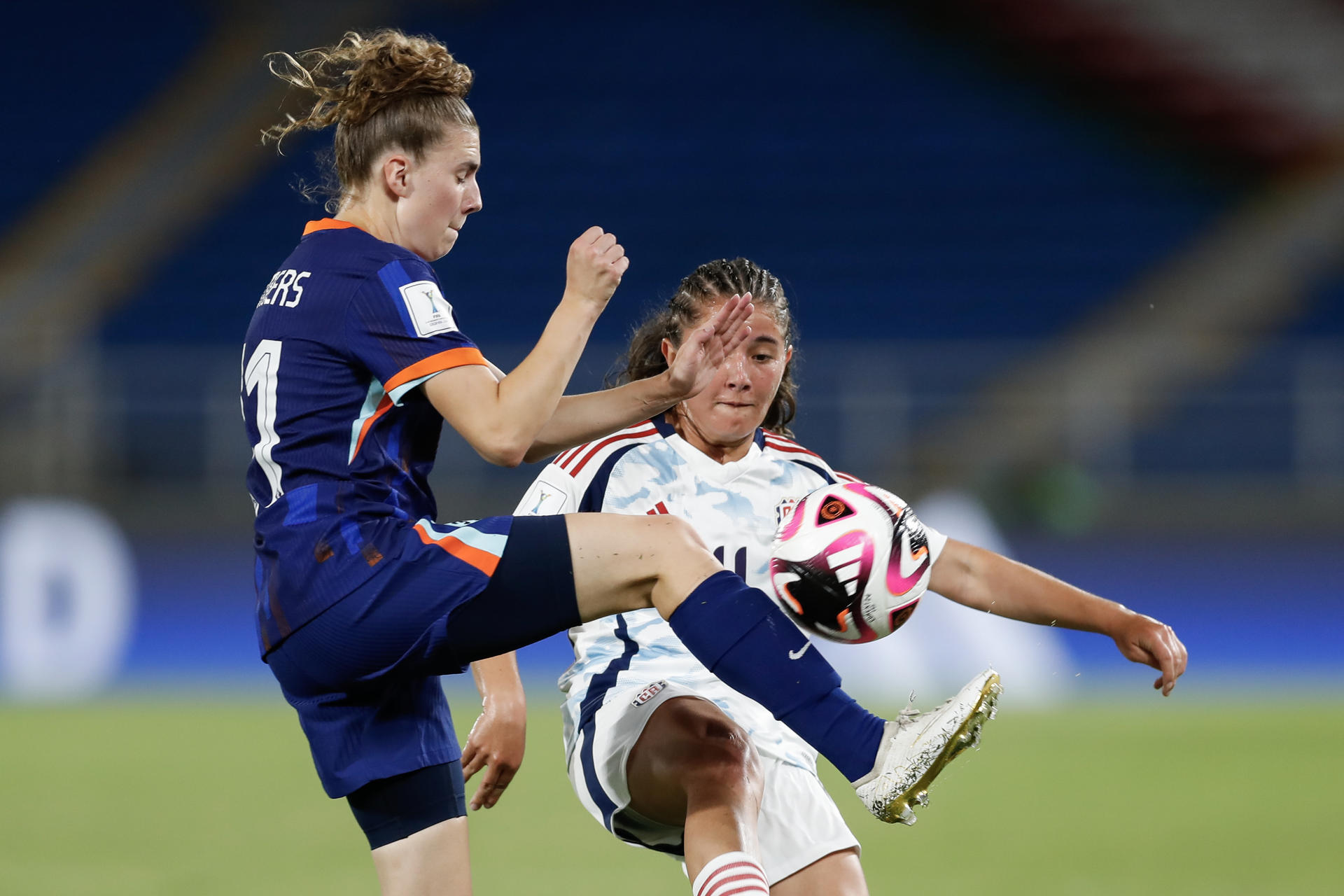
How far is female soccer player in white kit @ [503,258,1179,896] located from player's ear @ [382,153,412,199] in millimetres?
750

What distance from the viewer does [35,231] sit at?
12.7m

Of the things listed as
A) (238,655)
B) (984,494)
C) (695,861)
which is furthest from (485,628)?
(984,494)

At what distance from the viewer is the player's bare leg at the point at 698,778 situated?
2.75 m

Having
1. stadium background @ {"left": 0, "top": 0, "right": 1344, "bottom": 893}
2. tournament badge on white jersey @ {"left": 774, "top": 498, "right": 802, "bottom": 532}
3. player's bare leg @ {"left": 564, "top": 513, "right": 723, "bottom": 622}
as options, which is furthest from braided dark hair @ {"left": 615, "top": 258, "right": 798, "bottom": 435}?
stadium background @ {"left": 0, "top": 0, "right": 1344, "bottom": 893}

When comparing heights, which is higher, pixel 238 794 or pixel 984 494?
pixel 984 494

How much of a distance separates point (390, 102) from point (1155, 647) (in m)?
1.75

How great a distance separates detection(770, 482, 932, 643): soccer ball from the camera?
110 inches

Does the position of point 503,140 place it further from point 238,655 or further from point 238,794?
point 238,794

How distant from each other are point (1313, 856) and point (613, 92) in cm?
994

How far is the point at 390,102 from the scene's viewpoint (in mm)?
2818

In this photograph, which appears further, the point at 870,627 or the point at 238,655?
the point at 238,655

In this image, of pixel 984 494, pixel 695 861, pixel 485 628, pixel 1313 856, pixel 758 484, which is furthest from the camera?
Answer: pixel 984 494

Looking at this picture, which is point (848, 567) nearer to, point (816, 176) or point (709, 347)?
point (709, 347)

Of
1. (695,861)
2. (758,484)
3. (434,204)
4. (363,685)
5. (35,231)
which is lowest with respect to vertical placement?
(695,861)
